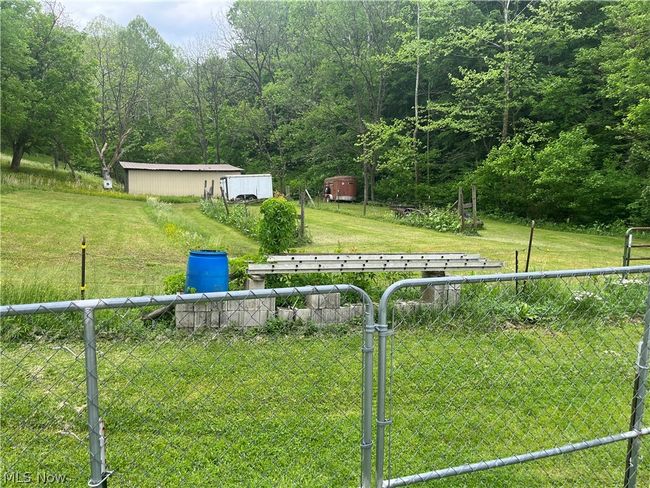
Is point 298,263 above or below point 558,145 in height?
below

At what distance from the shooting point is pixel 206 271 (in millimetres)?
5574

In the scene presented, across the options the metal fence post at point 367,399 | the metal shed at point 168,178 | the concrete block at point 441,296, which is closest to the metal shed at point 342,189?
the metal shed at point 168,178

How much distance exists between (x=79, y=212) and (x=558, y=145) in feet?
65.0

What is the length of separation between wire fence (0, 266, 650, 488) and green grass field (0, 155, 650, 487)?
0.02 m

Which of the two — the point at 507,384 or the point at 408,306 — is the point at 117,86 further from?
the point at 507,384

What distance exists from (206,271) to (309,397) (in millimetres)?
2206

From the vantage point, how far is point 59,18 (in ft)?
105

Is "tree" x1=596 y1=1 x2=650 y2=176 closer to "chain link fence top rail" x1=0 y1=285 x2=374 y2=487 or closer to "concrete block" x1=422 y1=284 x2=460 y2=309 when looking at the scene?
"concrete block" x1=422 y1=284 x2=460 y2=309

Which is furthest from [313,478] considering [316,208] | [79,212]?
[316,208]

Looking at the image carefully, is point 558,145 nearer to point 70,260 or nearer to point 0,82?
point 70,260

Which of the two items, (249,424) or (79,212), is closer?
(249,424)

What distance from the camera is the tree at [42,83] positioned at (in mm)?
27625

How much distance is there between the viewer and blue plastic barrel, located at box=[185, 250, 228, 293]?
557 cm

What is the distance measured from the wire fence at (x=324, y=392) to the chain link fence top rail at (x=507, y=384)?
Result: 0.02 meters
